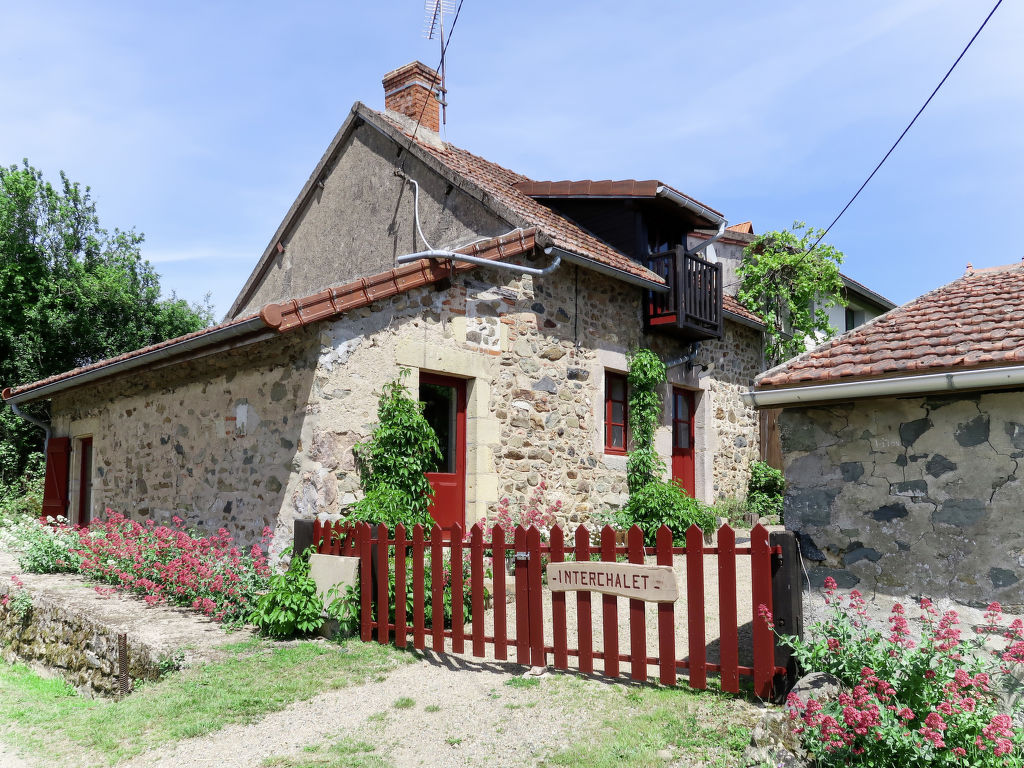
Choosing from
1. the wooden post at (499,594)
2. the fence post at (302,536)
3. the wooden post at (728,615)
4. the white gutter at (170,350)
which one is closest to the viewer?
the wooden post at (728,615)

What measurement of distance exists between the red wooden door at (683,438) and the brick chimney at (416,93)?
5406 millimetres

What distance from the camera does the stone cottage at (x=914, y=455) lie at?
429cm

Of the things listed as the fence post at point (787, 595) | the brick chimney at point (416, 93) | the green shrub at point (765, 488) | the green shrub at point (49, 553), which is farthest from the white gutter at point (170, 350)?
the green shrub at point (765, 488)

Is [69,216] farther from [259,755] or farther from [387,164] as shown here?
[259,755]

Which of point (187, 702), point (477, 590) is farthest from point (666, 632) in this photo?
point (187, 702)

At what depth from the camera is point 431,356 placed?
24.7 feet

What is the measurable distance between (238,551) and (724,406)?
302 inches

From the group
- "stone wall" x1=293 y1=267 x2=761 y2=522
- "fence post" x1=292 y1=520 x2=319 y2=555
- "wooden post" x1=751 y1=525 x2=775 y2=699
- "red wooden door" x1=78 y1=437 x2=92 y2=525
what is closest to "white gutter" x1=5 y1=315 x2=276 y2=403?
"stone wall" x1=293 y1=267 x2=761 y2=522

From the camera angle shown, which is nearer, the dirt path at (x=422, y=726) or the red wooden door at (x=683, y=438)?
the dirt path at (x=422, y=726)

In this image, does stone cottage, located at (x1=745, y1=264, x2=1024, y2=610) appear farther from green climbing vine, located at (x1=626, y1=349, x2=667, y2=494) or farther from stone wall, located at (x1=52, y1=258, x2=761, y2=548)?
green climbing vine, located at (x1=626, y1=349, x2=667, y2=494)

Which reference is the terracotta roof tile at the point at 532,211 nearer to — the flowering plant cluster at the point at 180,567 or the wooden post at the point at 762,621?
the flowering plant cluster at the point at 180,567

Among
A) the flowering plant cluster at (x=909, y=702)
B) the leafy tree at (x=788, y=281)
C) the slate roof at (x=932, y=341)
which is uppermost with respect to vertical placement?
the leafy tree at (x=788, y=281)

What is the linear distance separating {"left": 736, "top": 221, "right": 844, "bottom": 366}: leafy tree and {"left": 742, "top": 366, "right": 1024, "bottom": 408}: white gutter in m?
9.50

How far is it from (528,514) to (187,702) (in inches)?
174
